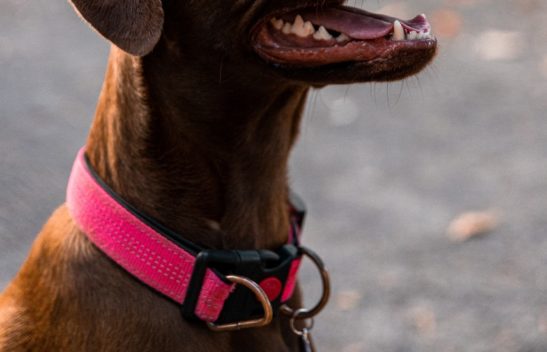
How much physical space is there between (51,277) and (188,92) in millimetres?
666

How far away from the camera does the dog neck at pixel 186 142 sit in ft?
9.21

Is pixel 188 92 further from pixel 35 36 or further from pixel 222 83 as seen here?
pixel 35 36

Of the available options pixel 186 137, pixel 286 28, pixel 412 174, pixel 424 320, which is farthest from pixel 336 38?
pixel 412 174

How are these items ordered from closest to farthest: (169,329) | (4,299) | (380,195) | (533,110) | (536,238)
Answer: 1. (169,329)
2. (4,299)
3. (536,238)
4. (380,195)
5. (533,110)

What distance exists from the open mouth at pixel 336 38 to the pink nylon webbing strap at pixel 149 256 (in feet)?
1.96

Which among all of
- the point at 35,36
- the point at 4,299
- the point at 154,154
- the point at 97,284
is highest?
the point at 154,154

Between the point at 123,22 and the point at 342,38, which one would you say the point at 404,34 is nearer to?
the point at 342,38

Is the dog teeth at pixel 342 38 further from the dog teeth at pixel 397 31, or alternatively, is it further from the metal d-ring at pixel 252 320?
the metal d-ring at pixel 252 320

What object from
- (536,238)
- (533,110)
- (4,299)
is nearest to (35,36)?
(533,110)

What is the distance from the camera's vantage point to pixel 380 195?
5770 mm

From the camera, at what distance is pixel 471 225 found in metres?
5.38

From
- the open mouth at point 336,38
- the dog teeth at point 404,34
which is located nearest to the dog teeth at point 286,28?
the open mouth at point 336,38

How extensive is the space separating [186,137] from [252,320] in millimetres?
564

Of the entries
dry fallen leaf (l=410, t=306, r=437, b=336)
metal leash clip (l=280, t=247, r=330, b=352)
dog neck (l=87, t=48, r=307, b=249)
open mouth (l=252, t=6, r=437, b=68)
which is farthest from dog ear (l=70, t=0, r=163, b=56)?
dry fallen leaf (l=410, t=306, r=437, b=336)
